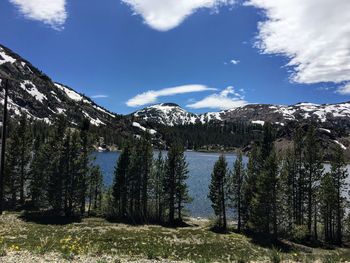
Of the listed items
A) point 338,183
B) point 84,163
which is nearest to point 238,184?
point 338,183

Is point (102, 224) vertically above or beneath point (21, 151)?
beneath

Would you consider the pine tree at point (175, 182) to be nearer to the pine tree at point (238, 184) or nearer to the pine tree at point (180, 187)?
the pine tree at point (180, 187)

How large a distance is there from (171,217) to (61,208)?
17.8 meters

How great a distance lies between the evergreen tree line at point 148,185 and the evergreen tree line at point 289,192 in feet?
21.6

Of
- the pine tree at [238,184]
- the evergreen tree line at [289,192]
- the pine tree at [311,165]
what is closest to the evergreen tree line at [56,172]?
the evergreen tree line at [289,192]

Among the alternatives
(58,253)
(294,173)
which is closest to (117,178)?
Result: (294,173)

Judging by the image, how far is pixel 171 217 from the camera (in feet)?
197

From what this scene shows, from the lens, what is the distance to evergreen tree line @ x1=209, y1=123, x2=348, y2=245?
49.8 m

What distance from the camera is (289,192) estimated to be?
54.9 m

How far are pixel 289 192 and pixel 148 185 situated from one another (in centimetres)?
2340

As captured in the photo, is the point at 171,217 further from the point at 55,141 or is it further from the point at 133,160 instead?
the point at 55,141

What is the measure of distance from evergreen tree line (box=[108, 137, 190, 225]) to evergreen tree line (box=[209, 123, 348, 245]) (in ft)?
21.6

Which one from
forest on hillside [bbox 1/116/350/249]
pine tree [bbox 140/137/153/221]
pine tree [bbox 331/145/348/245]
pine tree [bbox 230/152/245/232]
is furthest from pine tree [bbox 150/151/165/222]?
pine tree [bbox 331/145/348/245]

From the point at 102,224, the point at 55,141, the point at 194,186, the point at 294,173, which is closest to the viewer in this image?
the point at 102,224
